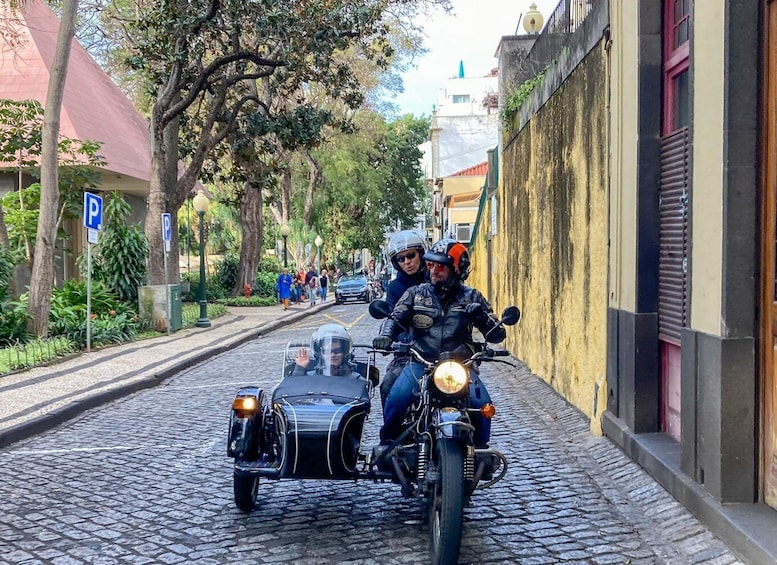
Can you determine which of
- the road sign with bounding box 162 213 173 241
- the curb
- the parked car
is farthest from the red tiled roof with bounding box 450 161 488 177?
the curb

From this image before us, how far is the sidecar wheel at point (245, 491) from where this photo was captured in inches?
210

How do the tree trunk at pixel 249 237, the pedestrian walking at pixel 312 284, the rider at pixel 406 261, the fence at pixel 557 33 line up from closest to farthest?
the rider at pixel 406 261
the fence at pixel 557 33
the tree trunk at pixel 249 237
the pedestrian walking at pixel 312 284

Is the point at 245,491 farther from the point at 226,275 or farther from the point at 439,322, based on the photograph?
the point at 226,275

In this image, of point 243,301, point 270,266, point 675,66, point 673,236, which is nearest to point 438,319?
point 673,236

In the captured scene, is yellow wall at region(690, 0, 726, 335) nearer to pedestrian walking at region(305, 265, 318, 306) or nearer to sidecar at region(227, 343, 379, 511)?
sidecar at region(227, 343, 379, 511)

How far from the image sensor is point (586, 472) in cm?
655

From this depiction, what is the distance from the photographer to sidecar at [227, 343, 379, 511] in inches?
189

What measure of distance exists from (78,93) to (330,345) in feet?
69.3

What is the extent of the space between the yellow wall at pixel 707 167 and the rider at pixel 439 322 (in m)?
1.20

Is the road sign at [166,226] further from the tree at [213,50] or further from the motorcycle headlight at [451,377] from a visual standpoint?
the motorcycle headlight at [451,377]

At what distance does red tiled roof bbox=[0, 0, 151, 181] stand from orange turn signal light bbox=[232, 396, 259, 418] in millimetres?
17827

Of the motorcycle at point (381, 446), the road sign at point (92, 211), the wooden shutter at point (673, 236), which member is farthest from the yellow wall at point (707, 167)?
the road sign at point (92, 211)

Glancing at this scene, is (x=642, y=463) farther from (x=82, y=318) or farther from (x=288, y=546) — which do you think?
(x=82, y=318)

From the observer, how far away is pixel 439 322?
202 inches
